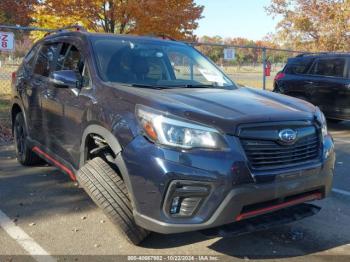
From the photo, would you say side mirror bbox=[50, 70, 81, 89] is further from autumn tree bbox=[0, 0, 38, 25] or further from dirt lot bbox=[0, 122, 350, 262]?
autumn tree bbox=[0, 0, 38, 25]

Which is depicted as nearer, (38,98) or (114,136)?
(114,136)

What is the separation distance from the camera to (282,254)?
3771mm

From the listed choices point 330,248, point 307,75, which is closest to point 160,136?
point 330,248

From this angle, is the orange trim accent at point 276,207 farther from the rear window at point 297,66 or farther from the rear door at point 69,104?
the rear window at point 297,66

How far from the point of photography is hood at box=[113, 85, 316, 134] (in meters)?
3.34

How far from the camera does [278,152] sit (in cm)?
346

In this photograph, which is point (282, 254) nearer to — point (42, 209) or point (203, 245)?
point (203, 245)

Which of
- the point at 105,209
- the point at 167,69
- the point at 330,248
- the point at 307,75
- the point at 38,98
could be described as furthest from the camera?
the point at 307,75

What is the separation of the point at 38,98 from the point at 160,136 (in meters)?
2.56

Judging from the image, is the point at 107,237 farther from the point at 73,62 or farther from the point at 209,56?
the point at 209,56

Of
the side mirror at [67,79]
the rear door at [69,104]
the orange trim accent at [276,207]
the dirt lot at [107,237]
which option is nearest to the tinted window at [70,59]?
the rear door at [69,104]

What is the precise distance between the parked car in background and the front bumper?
756cm

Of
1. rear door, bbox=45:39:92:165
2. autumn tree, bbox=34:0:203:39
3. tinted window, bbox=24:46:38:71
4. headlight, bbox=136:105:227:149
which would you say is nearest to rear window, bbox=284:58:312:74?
autumn tree, bbox=34:0:203:39

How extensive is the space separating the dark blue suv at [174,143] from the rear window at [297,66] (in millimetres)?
7036
